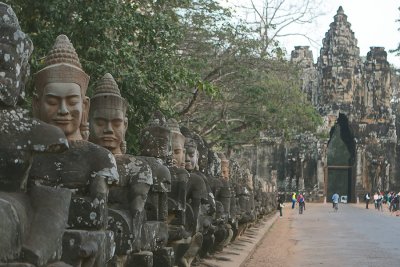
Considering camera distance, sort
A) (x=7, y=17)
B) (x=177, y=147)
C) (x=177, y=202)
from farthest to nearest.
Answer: (x=177, y=147), (x=177, y=202), (x=7, y=17)

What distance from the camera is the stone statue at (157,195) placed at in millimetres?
7082

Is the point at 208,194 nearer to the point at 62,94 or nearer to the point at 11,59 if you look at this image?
the point at 62,94

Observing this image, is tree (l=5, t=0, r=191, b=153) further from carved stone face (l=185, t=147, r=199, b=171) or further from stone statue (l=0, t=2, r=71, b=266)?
stone statue (l=0, t=2, r=71, b=266)

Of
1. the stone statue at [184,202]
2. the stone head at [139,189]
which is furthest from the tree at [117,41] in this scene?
the stone head at [139,189]

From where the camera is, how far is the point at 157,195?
7273mm

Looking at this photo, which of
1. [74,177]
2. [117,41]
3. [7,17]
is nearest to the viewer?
[7,17]

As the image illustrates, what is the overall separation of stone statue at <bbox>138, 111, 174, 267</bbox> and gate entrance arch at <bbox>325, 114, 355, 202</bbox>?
2150 inches

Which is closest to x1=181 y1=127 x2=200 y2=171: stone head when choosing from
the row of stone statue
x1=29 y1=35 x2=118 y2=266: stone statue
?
the row of stone statue

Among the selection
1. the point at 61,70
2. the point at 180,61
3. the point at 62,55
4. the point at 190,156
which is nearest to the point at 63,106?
the point at 61,70

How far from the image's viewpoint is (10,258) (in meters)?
3.54

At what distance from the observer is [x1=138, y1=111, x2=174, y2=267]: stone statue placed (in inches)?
279

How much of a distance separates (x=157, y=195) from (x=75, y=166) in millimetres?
2348

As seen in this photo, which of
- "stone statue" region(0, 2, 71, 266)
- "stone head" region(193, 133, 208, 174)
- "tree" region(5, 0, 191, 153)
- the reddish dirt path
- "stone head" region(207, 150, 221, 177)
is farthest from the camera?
the reddish dirt path

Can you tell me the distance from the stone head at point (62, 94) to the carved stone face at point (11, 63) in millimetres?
1193
